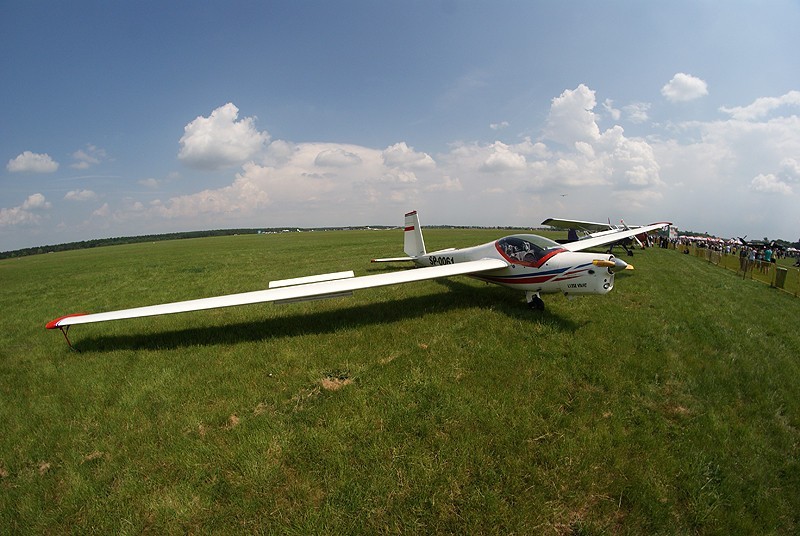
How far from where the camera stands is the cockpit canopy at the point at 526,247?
7.28 metres

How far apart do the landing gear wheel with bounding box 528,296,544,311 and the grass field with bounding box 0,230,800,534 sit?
19.8 inches

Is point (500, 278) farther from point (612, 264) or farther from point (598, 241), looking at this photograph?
point (598, 241)

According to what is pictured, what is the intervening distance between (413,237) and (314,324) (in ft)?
22.5

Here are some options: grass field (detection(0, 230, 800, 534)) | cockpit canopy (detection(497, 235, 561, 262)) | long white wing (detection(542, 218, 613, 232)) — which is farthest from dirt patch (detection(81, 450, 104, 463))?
long white wing (detection(542, 218, 613, 232))

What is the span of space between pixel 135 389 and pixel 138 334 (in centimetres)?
292

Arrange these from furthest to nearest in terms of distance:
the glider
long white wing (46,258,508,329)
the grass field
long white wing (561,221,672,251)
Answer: long white wing (561,221,672,251)
the glider
long white wing (46,258,508,329)
the grass field

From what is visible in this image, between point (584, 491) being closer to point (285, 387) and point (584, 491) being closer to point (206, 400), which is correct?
point (285, 387)

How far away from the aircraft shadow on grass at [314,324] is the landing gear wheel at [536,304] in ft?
0.46

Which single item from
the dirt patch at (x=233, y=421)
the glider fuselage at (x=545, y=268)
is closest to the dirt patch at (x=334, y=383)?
the dirt patch at (x=233, y=421)

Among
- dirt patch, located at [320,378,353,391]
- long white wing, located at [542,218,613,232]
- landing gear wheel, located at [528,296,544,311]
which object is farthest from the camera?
long white wing, located at [542,218,613,232]

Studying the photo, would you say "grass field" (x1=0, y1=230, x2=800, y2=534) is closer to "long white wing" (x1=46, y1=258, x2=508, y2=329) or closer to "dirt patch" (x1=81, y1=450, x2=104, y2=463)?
"dirt patch" (x1=81, y1=450, x2=104, y2=463)

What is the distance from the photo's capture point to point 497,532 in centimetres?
241

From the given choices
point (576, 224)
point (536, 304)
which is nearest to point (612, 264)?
point (536, 304)

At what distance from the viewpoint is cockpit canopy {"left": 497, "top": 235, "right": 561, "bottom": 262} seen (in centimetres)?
728
